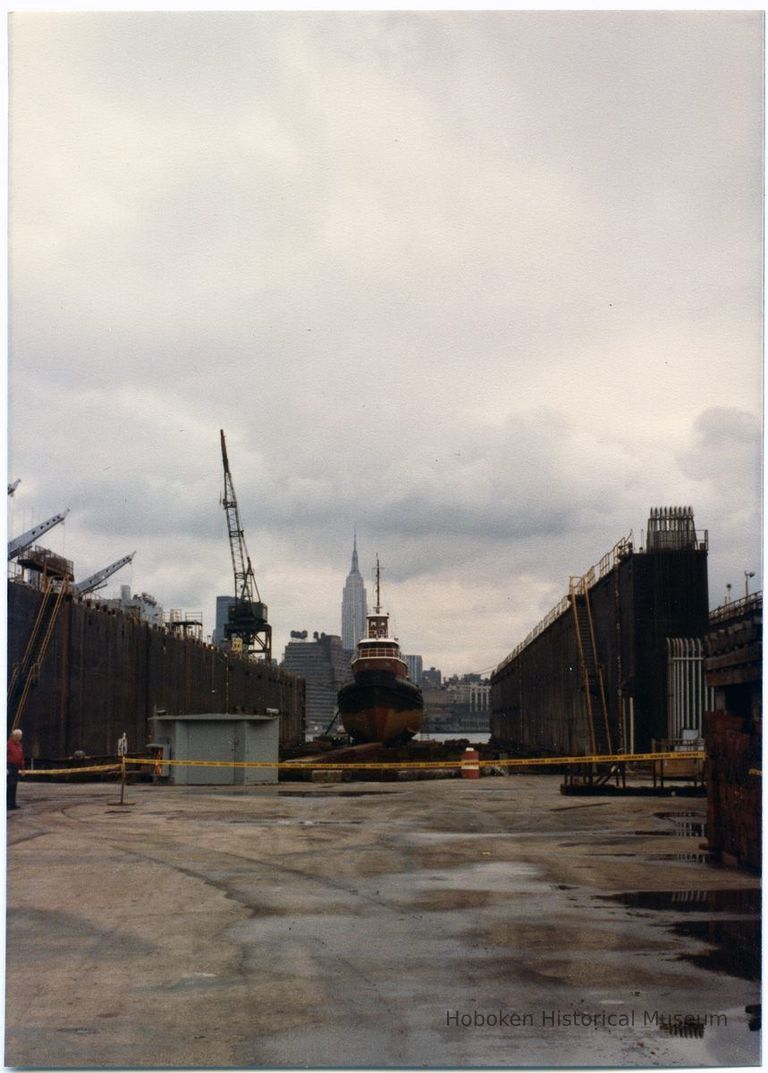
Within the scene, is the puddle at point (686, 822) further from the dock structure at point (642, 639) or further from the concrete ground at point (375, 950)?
the dock structure at point (642, 639)

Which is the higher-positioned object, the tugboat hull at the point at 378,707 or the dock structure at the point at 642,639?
the dock structure at the point at 642,639

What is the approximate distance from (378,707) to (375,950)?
5648cm

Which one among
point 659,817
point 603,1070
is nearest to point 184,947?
point 603,1070

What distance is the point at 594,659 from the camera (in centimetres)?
4506

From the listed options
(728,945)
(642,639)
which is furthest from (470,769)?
(728,945)

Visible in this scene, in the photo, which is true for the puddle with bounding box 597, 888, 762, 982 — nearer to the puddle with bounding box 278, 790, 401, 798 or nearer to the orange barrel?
the puddle with bounding box 278, 790, 401, 798

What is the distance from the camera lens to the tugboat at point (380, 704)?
6625cm

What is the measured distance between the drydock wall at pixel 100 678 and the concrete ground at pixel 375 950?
2555 cm

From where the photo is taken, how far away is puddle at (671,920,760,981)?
30.8 feet

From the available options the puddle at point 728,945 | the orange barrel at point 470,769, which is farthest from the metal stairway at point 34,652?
the puddle at point 728,945

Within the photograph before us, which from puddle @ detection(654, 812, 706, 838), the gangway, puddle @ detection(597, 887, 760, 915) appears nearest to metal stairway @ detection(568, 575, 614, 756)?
the gangway

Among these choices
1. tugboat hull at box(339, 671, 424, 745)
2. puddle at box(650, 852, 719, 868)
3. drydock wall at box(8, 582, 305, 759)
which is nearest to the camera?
puddle at box(650, 852, 719, 868)

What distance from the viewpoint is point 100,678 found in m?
51.8

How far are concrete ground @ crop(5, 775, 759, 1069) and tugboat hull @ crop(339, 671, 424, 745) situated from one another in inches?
1873
